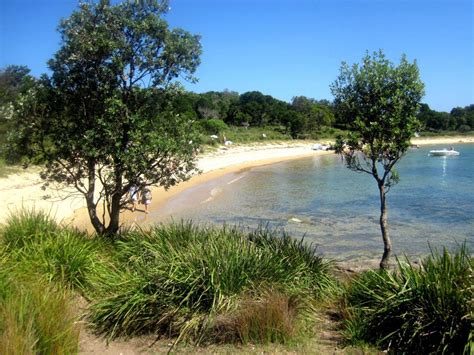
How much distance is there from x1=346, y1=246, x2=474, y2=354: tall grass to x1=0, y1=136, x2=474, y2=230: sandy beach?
201 inches

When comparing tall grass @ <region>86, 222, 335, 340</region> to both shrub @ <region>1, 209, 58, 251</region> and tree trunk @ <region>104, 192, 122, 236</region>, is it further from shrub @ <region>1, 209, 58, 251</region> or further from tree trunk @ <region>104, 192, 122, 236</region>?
tree trunk @ <region>104, 192, 122, 236</region>

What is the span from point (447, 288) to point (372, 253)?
9.62m

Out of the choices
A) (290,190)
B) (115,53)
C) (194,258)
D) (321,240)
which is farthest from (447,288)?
(290,190)

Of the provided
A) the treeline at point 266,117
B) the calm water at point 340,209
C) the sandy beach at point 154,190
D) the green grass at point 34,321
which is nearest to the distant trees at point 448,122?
the sandy beach at point 154,190

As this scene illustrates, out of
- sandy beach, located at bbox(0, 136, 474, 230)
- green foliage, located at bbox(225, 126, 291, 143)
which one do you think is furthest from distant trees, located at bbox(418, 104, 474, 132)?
green foliage, located at bbox(225, 126, 291, 143)

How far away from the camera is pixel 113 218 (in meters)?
9.73

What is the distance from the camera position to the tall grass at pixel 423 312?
195 inches

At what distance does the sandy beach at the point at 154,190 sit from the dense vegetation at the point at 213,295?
2.44 meters

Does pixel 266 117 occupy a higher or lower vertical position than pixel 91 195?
higher

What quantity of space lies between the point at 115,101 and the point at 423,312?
5.79 m

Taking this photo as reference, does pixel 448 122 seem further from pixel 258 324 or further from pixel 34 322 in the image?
pixel 34 322

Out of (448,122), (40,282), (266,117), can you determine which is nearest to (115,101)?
(40,282)

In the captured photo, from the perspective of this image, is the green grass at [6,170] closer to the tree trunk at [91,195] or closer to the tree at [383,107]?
the tree trunk at [91,195]

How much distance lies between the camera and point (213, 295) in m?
6.08
